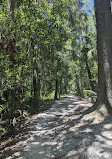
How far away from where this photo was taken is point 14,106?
235 inches

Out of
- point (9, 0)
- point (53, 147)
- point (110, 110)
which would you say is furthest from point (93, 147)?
point (9, 0)

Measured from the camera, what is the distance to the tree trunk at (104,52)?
495 cm

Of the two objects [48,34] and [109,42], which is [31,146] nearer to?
[109,42]

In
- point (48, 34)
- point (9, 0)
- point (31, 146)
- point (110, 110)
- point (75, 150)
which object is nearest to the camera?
point (75, 150)

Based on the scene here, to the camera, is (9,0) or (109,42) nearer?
(109,42)

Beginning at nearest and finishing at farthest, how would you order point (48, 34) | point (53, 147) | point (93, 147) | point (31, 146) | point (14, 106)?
point (93, 147)
point (53, 147)
point (31, 146)
point (14, 106)
point (48, 34)

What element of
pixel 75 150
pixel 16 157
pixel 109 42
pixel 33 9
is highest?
pixel 33 9

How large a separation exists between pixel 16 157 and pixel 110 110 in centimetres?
329

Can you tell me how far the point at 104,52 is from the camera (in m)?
5.15

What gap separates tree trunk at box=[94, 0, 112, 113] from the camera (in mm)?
4949

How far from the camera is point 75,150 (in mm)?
3213

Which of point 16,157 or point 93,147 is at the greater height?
point 93,147

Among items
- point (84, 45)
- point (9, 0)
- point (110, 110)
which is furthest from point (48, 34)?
point (84, 45)

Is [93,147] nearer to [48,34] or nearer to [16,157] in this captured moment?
[16,157]
